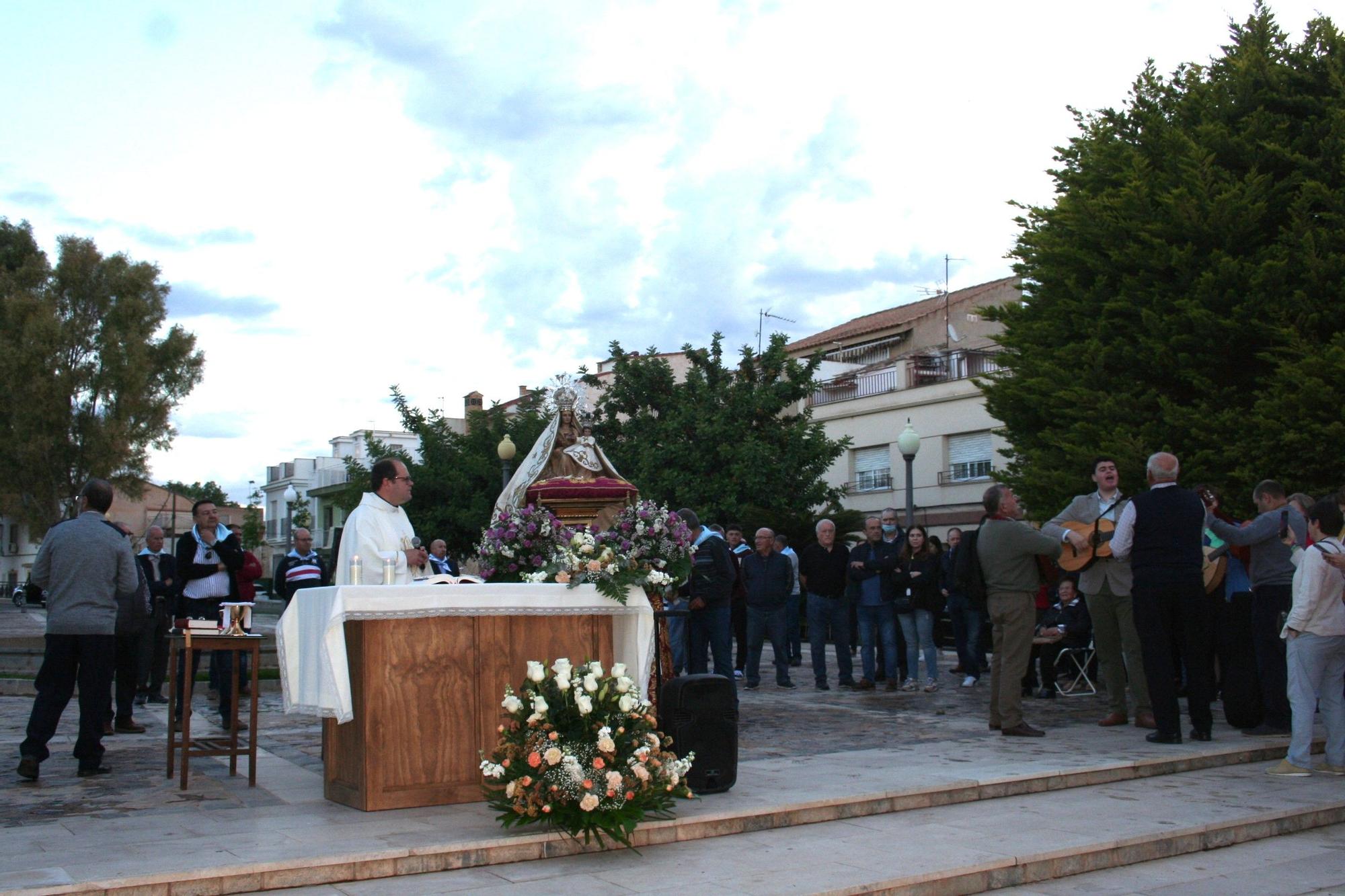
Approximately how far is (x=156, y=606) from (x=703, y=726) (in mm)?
7833

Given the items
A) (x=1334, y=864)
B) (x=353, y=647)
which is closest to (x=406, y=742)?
(x=353, y=647)

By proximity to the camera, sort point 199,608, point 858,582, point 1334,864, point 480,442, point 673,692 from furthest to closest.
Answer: point 480,442 < point 858,582 < point 199,608 < point 673,692 < point 1334,864

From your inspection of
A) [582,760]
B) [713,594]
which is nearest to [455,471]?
[713,594]

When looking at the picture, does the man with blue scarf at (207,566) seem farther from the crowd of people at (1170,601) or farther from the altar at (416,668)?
the crowd of people at (1170,601)

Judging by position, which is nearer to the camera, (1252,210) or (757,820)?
(757,820)

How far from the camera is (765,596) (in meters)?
14.4

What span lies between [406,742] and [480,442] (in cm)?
3019

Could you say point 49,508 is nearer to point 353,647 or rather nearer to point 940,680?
point 940,680

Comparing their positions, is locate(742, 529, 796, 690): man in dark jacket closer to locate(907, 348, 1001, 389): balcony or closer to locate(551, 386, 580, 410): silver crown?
locate(551, 386, 580, 410): silver crown

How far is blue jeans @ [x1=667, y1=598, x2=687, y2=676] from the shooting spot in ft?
46.2

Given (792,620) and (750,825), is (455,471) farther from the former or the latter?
(750,825)

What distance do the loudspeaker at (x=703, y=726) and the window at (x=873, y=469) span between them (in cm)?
3282

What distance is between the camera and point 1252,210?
20.5 m

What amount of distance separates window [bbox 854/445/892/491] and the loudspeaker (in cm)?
3282
